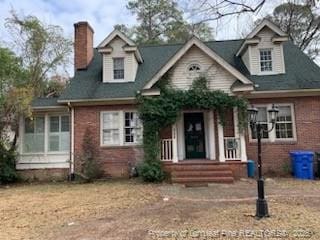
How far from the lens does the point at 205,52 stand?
14352mm

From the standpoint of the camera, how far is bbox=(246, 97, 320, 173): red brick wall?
14.6m

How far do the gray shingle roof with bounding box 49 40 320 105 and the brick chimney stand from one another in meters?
0.42

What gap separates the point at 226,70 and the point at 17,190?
9.58 meters

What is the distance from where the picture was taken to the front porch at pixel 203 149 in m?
13.1

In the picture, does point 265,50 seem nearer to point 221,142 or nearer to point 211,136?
point 211,136

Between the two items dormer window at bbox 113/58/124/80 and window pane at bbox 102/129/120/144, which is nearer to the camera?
window pane at bbox 102/129/120/144

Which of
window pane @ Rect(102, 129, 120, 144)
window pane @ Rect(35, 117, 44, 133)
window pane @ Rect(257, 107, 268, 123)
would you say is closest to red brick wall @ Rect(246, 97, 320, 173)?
window pane @ Rect(257, 107, 268, 123)

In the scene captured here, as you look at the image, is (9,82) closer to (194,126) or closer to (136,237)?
(194,126)

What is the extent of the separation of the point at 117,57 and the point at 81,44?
96.9 inches

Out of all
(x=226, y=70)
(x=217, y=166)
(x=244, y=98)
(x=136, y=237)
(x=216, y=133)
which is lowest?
(x=136, y=237)

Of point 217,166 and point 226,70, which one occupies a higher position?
point 226,70

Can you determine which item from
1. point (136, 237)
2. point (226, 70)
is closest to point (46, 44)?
point (226, 70)

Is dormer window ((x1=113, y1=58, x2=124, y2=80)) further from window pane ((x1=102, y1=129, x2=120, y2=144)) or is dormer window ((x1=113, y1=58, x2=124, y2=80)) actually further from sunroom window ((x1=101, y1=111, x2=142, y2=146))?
window pane ((x1=102, y1=129, x2=120, y2=144))

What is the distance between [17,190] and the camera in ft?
42.4
